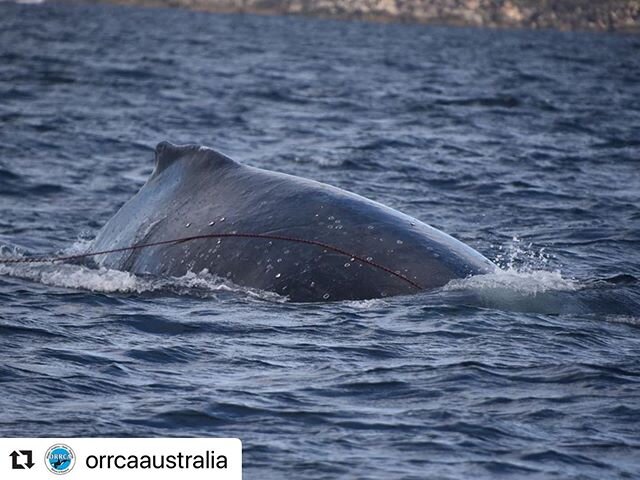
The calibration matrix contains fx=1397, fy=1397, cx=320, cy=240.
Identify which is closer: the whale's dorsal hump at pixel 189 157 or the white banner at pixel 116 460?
the white banner at pixel 116 460

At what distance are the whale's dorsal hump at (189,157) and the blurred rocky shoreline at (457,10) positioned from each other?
474ft

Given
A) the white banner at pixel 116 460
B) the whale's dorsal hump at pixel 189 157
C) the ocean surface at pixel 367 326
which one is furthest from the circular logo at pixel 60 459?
the whale's dorsal hump at pixel 189 157

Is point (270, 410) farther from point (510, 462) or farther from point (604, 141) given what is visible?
point (604, 141)

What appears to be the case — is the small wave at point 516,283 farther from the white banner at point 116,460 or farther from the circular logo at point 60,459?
the circular logo at point 60,459

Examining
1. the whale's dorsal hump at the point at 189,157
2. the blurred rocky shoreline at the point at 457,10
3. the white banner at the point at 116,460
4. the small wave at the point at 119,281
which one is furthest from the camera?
the blurred rocky shoreline at the point at 457,10

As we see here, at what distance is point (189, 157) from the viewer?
1147cm

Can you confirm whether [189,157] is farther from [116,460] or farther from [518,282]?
[116,460]

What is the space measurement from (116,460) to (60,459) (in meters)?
0.28

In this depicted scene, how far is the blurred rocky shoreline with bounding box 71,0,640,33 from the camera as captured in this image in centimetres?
15612

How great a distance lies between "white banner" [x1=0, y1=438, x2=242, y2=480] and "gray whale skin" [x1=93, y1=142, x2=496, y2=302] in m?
3.05

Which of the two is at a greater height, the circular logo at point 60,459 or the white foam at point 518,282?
the white foam at point 518,282

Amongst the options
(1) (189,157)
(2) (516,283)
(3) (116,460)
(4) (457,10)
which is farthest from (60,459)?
(4) (457,10)

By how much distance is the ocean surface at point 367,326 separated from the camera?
7.53m

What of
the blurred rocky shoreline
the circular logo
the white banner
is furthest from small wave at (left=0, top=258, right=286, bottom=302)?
the blurred rocky shoreline
